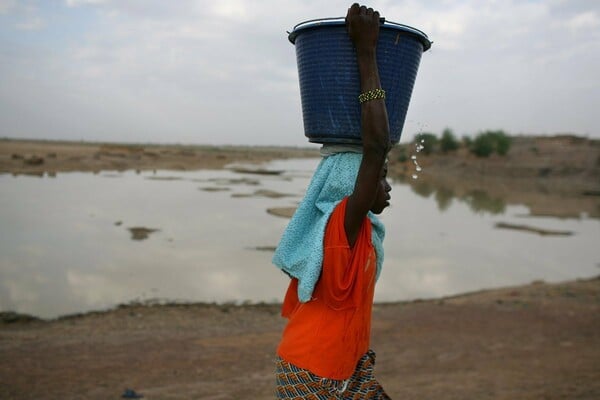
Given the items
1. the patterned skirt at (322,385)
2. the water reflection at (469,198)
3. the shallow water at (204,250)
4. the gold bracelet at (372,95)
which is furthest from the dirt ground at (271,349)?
the water reflection at (469,198)

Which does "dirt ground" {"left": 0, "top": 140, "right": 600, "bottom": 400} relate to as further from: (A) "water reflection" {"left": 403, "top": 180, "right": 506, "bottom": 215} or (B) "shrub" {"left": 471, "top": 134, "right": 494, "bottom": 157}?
(B) "shrub" {"left": 471, "top": 134, "right": 494, "bottom": 157}

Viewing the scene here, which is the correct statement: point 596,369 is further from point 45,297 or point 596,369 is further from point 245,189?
point 245,189

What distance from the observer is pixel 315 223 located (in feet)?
5.97

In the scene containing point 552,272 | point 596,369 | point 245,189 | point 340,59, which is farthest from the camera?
point 245,189

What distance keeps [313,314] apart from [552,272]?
11.7m

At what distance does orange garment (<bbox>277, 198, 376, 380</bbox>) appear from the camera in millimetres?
1688

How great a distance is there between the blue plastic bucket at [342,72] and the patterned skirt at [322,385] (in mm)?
776

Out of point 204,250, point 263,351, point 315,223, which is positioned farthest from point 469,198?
point 315,223

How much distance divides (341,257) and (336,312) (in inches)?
7.9

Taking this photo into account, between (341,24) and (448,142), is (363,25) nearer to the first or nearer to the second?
(341,24)

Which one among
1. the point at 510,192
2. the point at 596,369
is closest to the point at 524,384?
the point at 596,369

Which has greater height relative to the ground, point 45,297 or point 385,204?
point 385,204

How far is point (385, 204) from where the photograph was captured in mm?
1786

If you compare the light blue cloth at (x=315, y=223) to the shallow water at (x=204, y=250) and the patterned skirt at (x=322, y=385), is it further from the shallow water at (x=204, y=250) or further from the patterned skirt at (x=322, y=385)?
the shallow water at (x=204, y=250)
